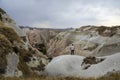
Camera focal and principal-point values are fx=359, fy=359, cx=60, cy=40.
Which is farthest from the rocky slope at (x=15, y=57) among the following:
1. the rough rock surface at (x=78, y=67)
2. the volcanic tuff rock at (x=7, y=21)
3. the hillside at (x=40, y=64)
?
the rough rock surface at (x=78, y=67)

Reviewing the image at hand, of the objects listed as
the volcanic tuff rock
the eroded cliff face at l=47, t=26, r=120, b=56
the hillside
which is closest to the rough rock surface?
the hillside

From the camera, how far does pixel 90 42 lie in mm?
89625

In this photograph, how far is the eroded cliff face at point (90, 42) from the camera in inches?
2936

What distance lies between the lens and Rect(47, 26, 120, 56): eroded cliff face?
74.6 metres

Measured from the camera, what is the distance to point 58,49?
330 feet

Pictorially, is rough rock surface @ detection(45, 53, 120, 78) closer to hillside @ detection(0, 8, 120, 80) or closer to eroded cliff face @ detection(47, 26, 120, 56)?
hillside @ detection(0, 8, 120, 80)

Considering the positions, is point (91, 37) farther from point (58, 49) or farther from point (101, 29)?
point (58, 49)

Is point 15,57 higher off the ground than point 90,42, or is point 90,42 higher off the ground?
point 15,57

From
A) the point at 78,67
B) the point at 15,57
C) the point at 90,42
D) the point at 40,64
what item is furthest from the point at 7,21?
the point at 90,42

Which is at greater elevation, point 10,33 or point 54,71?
point 10,33

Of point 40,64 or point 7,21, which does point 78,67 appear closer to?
point 40,64

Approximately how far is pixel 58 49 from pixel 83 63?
58711 mm

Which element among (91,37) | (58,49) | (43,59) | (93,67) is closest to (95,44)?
(91,37)

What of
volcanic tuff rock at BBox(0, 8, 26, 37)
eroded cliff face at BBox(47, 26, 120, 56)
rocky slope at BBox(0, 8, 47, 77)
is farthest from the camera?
eroded cliff face at BBox(47, 26, 120, 56)
